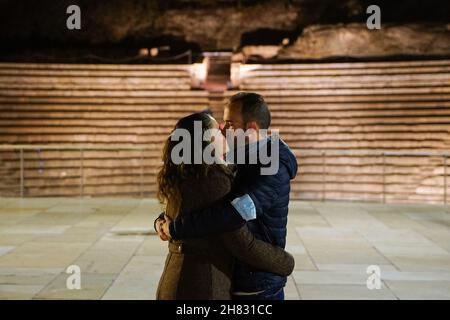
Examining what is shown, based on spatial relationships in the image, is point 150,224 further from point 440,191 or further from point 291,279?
point 440,191

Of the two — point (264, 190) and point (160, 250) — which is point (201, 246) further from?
point (160, 250)

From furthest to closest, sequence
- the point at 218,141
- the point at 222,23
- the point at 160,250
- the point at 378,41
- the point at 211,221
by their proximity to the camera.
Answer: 1. the point at 222,23
2. the point at 378,41
3. the point at 160,250
4. the point at 218,141
5. the point at 211,221

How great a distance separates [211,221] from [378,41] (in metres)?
14.2

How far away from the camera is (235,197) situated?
1.92m

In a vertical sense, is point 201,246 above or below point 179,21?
below

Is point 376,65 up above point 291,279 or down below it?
above

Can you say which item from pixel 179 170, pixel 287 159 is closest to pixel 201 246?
pixel 179 170

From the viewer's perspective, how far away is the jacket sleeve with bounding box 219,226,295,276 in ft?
6.25

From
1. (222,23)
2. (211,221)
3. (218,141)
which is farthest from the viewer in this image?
(222,23)

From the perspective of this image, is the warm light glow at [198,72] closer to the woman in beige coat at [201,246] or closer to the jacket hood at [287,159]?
the jacket hood at [287,159]

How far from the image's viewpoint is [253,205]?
1.91 meters

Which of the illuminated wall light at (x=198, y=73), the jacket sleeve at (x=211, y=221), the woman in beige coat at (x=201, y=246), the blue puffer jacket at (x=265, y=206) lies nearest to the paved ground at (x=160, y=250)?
the blue puffer jacket at (x=265, y=206)
